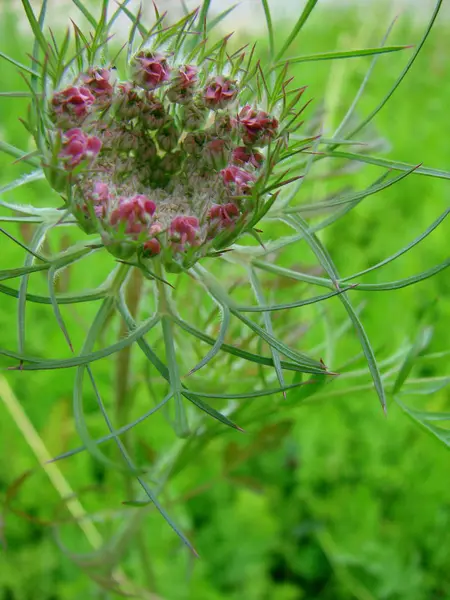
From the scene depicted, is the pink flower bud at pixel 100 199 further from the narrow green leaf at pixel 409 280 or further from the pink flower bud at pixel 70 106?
the narrow green leaf at pixel 409 280

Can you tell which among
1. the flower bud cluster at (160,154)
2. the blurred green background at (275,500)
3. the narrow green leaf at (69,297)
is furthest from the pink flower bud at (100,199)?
the blurred green background at (275,500)

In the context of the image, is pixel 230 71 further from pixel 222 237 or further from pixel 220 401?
pixel 220 401

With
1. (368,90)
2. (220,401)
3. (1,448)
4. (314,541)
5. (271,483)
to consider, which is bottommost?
(314,541)

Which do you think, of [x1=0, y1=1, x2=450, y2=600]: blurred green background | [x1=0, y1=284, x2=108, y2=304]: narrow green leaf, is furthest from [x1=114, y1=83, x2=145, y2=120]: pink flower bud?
[x1=0, y1=1, x2=450, y2=600]: blurred green background

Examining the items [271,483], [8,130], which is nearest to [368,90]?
[8,130]

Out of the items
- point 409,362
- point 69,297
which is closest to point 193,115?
point 69,297

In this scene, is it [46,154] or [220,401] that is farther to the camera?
[220,401]

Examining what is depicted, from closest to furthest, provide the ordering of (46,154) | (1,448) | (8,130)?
(46,154), (1,448), (8,130)

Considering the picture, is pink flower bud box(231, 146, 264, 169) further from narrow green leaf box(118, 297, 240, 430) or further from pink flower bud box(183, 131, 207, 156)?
narrow green leaf box(118, 297, 240, 430)
